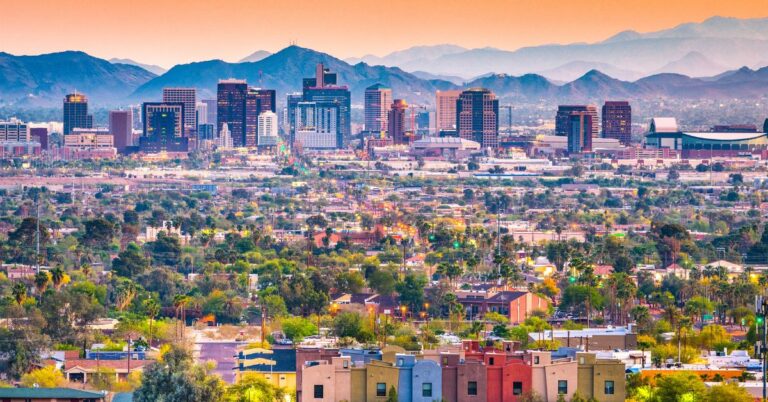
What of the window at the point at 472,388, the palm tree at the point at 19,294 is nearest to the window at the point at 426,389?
the window at the point at 472,388

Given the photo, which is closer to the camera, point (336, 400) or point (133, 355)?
point (336, 400)

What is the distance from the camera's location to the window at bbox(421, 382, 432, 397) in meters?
40.4

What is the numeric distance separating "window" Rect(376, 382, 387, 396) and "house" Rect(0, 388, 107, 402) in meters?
5.72

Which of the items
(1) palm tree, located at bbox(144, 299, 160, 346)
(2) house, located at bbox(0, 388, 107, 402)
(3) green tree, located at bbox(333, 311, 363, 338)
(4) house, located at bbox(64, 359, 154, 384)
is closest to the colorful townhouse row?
(2) house, located at bbox(0, 388, 107, 402)

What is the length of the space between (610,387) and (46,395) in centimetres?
1070

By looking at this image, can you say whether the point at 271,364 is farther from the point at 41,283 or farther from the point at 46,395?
the point at 41,283

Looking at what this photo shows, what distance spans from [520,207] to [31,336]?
9913 cm

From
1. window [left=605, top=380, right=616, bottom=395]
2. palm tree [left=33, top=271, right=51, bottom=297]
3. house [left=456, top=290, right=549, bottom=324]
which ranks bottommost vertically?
house [left=456, top=290, right=549, bottom=324]

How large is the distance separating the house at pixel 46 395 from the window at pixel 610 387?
980 centimetres

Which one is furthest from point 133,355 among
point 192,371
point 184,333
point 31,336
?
point 192,371

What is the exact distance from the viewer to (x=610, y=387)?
4153 centimetres

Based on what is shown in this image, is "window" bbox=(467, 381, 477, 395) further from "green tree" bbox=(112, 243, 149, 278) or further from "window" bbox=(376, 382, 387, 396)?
"green tree" bbox=(112, 243, 149, 278)

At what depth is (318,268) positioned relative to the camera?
89125 mm

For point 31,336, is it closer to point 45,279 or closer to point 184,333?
point 184,333
